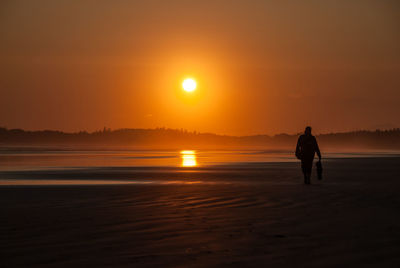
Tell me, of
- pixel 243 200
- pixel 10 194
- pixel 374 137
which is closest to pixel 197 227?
pixel 243 200

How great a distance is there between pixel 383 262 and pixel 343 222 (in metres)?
3.54

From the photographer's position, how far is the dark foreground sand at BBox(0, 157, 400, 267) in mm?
7449

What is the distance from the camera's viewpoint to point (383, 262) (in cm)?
718

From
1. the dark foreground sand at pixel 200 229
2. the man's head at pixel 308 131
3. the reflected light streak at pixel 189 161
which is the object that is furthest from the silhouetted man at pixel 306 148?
the reflected light streak at pixel 189 161

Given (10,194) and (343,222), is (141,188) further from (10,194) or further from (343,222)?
(343,222)

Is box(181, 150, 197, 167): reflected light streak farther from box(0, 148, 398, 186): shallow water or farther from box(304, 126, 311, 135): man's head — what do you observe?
box(304, 126, 311, 135): man's head

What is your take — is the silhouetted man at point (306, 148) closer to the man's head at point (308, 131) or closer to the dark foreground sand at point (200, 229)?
the man's head at point (308, 131)

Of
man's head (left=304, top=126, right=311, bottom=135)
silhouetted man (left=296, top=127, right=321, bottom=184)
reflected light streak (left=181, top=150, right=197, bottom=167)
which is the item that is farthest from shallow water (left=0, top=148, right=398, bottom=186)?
man's head (left=304, top=126, right=311, bottom=135)

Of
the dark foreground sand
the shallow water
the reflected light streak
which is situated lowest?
the dark foreground sand

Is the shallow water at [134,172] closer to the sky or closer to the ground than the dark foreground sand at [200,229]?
closer to the sky

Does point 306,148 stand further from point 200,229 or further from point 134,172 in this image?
point 200,229

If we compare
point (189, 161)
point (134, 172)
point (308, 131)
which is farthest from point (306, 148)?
point (189, 161)

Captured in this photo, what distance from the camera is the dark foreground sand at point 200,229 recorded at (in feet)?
24.4

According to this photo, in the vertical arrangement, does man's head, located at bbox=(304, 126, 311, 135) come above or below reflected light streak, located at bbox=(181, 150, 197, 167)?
below
